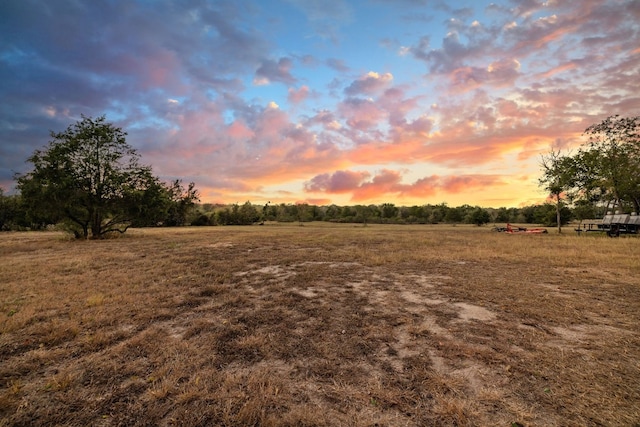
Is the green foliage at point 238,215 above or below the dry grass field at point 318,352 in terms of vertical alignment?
above

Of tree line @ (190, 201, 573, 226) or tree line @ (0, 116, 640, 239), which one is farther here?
tree line @ (190, 201, 573, 226)

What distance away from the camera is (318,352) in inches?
184

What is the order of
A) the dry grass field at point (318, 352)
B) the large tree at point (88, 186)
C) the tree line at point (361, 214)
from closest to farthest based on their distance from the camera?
the dry grass field at point (318, 352)
the large tree at point (88, 186)
the tree line at point (361, 214)

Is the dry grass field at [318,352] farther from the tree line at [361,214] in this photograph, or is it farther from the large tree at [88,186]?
the tree line at [361,214]

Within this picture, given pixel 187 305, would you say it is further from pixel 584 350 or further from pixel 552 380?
pixel 584 350

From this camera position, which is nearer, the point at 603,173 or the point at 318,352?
the point at 318,352

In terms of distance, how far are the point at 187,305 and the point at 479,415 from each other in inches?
267

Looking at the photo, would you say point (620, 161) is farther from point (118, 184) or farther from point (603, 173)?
point (118, 184)

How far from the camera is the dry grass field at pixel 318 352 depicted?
3.23 m

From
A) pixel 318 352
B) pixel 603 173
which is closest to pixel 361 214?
pixel 603 173

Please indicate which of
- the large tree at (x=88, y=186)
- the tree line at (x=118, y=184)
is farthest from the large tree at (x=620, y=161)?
the large tree at (x=88, y=186)

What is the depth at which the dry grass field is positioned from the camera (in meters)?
3.23

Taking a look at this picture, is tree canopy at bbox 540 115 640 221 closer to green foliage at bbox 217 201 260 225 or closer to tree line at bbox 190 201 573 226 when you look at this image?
tree line at bbox 190 201 573 226

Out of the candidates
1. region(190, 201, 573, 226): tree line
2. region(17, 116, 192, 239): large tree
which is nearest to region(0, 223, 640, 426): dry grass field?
region(17, 116, 192, 239): large tree
